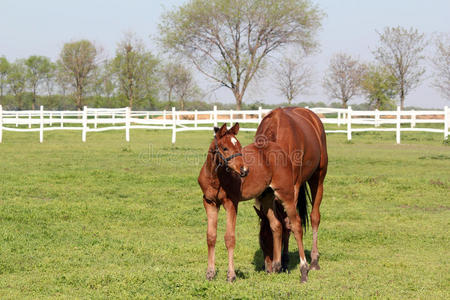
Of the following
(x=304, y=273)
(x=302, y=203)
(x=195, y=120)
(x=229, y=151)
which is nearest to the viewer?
(x=229, y=151)

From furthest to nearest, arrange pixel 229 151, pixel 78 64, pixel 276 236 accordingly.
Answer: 1. pixel 78 64
2. pixel 276 236
3. pixel 229 151

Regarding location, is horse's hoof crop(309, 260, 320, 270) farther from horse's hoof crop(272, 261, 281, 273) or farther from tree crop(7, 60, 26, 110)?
tree crop(7, 60, 26, 110)

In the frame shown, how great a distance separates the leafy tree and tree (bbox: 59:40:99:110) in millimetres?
11656

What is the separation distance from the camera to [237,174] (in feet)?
17.6

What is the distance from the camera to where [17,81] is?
67.9m

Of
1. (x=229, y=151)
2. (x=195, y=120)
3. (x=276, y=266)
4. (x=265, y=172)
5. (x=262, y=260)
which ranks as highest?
(x=195, y=120)

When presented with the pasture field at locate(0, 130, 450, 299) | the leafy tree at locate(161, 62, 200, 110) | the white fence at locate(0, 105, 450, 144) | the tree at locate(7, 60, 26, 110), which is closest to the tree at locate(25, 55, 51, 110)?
the tree at locate(7, 60, 26, 110)

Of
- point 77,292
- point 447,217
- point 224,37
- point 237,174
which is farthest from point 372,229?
point 224,37

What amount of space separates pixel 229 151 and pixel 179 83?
70.9m

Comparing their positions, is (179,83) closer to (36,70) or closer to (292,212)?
(36,70)

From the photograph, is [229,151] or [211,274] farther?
[211,274]

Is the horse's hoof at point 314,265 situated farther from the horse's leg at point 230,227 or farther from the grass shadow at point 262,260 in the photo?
the horse's leg at point 230,227

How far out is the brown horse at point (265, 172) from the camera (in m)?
5.27

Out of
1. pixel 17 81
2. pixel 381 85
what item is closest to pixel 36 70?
pixel 17 81
